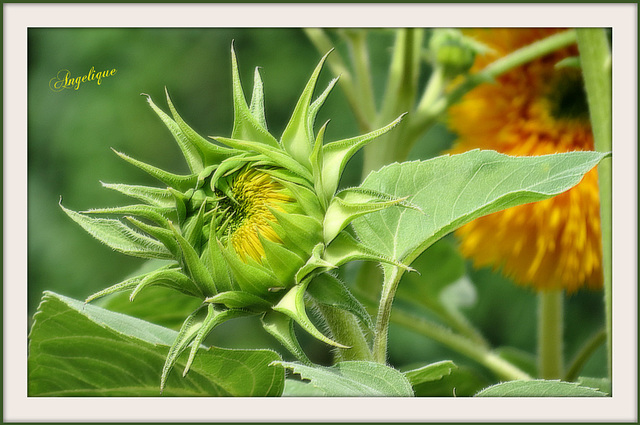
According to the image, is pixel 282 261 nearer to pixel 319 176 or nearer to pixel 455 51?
pixel 319 176

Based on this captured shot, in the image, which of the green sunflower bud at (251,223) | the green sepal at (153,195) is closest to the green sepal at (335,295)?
the green sunflower bud at (251,223)

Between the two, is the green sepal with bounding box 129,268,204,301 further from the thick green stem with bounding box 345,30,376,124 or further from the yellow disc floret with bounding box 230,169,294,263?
the thick green stem with bounding box 345,30,376,124

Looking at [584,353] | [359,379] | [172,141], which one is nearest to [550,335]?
[584,353]

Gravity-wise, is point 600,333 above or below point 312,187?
below

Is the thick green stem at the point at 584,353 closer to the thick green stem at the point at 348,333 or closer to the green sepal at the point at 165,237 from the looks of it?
the thick green stem at the point at 348,333

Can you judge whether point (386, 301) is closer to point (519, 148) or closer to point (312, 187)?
point (312, 187)

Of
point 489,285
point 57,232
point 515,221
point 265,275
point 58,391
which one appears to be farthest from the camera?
point 57,232

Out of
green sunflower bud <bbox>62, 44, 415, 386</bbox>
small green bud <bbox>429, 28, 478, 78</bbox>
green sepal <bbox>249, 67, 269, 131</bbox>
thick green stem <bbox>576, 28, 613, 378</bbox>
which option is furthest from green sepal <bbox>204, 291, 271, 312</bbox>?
small green bud <bbox>429, 28, 478, 78</bbox>
